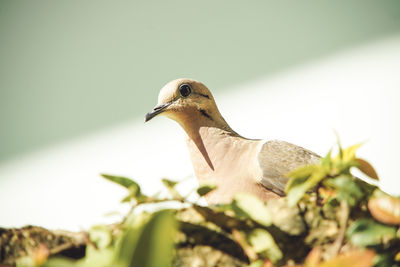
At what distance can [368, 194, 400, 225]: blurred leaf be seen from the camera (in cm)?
42

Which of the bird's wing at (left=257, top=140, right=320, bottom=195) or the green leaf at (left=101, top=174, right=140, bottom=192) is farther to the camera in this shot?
the bird's wing at (left=257, top=140, right=320, bottom=195)

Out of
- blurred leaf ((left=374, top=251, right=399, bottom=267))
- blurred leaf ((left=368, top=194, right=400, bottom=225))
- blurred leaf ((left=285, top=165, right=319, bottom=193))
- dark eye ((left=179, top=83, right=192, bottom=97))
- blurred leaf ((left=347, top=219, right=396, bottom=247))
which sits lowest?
blurred leaf ((left=374, top=251, right=399, bottom=267))

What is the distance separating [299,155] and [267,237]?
2.90 ft

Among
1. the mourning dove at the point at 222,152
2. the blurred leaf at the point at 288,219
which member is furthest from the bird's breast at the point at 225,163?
the blurred leaf at the point at 288,219

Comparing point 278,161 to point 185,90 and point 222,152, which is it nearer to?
point 222,152

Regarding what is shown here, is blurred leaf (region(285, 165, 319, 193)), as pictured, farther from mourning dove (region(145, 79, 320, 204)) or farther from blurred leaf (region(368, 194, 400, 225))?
mourning dove (region(145, 79, 320, 204))

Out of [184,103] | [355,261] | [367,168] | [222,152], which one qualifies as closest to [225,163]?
[222,152]

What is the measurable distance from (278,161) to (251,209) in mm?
763

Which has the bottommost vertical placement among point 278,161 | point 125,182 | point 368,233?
point 278,161

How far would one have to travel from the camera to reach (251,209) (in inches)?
18.2

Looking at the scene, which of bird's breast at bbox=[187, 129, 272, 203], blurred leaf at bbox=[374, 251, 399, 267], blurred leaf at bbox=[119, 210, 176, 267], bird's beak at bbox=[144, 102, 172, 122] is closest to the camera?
blurred leaf at bbox=[119, 210, 176, 267]

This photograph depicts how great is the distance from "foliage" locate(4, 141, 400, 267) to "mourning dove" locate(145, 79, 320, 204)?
0.53m

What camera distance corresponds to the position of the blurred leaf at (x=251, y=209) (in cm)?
45

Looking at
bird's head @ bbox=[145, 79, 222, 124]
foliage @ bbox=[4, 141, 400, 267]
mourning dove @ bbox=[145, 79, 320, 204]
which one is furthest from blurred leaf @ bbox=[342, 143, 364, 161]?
bird's head @ bbox=[145, 79, 222, 124]
